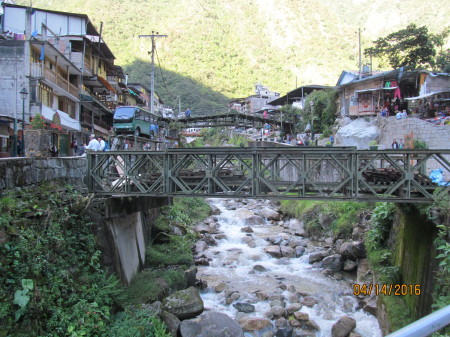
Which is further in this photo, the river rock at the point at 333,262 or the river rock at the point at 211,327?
the river rock at the point at 333,262

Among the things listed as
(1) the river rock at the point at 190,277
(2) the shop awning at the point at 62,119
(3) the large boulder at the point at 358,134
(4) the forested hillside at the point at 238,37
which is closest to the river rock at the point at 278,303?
(1) the river rock at the point at 190,277

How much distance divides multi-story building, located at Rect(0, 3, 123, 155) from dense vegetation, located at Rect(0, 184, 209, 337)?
12681 millimetres

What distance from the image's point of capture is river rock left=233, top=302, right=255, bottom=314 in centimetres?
1428

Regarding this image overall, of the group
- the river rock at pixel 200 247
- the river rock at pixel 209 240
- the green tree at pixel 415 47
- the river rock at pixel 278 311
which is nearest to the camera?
the river rock at pixel 278 311

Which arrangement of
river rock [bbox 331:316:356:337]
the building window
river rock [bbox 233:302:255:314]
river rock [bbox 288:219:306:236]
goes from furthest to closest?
1. the building window
2. river rock [bbox 288:219:306:236]
3. river rock [bbox 233:302:255:314]
4. river rock [bbox 331:316:356:337]

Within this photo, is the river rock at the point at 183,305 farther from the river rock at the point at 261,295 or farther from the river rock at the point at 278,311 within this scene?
the river rock at the point at 261,295

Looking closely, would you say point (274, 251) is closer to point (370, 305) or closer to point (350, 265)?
point (350, 265)

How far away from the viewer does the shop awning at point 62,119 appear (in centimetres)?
2712

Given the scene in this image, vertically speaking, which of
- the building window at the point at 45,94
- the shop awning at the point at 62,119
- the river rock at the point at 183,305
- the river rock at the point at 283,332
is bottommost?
the river rock at the point at 283,332

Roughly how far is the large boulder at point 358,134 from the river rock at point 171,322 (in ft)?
76.4

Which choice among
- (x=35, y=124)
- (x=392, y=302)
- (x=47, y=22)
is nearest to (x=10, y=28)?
(x=47, y=22)

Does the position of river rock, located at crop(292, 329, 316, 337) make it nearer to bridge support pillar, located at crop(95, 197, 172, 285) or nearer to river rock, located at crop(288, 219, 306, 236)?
bridge support pillar, located at crop(95, 197, 172, 285)

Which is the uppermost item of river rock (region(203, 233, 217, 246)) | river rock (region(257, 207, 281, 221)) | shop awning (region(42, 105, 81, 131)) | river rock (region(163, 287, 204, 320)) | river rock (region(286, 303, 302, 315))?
shop awning (region(42, 105, 81, 131))

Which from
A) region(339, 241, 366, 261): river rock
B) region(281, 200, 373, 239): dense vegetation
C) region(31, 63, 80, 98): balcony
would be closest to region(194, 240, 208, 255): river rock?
region(281, 200, 373, 239): dense vegetation
